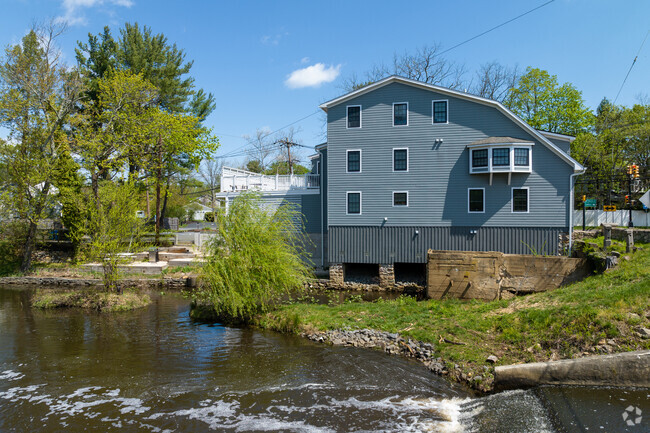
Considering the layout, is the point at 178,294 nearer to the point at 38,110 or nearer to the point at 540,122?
the point at 38,110

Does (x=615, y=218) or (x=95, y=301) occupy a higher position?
(x=615, y=218)

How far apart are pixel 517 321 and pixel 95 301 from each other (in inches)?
717

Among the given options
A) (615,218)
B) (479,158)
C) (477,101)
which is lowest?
(615,218)

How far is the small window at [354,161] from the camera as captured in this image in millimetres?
25812

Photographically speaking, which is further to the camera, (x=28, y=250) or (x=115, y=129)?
(x=115, y=129)

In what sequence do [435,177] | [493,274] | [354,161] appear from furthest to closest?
[354,161], [435,177], [493,274]

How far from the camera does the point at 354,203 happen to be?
26.0 metres

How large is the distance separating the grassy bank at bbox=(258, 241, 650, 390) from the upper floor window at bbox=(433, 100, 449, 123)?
11690 mm

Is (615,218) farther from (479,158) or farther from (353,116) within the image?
(353,116)

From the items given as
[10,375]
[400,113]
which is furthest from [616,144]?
[10,375]

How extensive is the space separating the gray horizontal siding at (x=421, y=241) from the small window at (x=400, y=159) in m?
3.64

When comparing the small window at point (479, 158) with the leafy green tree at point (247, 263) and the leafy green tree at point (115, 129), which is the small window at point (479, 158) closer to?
the leafy green tree at point (247, 263)

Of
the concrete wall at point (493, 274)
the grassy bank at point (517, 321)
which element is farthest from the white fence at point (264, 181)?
the grassy bank at point (517, 321)

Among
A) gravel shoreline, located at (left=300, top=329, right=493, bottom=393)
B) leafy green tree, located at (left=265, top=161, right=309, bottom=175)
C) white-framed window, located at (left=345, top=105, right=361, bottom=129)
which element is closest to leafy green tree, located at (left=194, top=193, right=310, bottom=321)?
gravel shoreline, located at (left=300, top=329, right=493, bottom=393)
